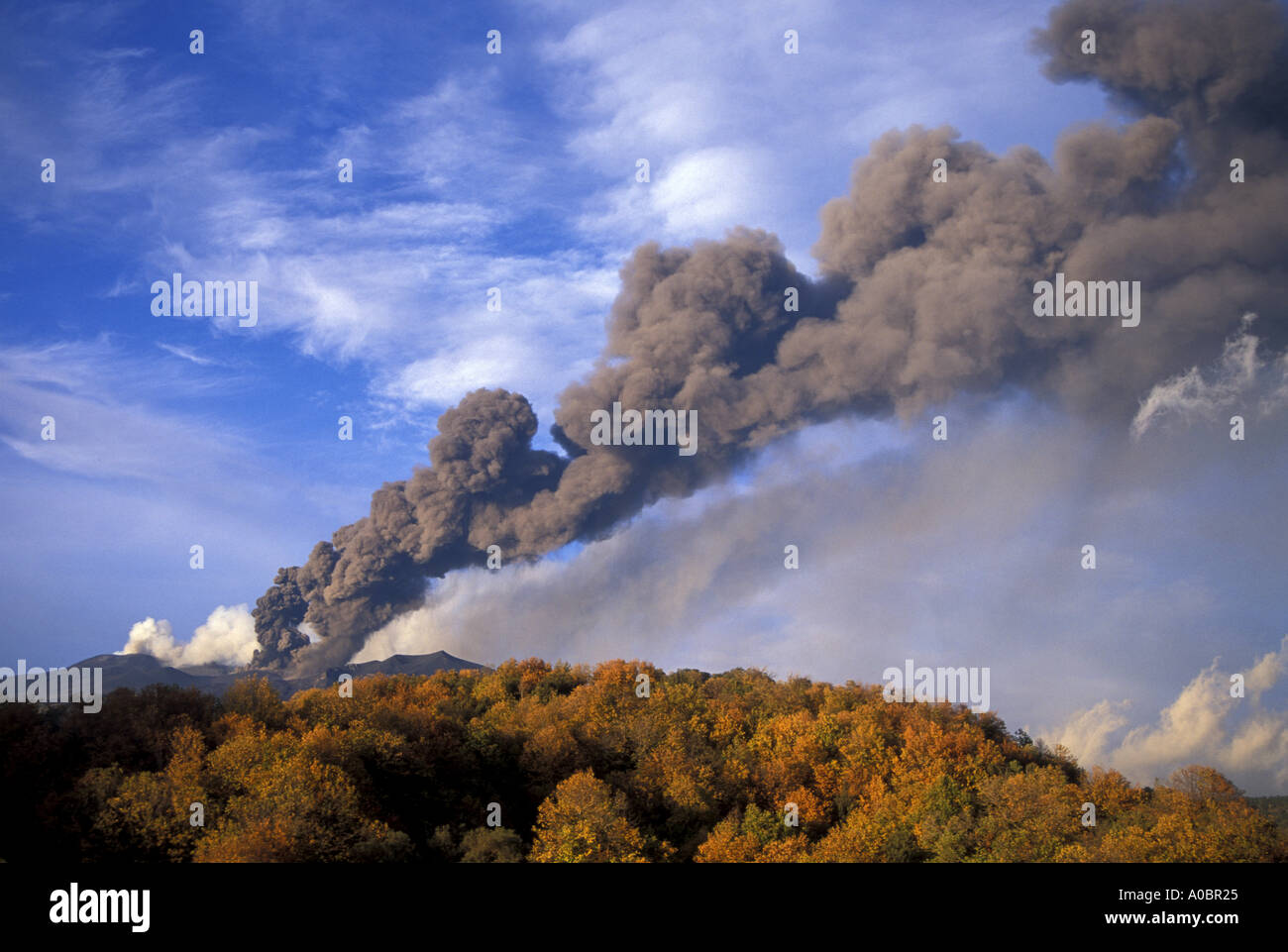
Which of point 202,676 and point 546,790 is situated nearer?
point 546,790

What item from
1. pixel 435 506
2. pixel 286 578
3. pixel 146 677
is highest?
pixel 435 506

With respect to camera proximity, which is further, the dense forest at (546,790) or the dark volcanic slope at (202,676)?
the dark volcanic slope at (202,676)

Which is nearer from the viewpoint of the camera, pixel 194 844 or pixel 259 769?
pixel 194 844

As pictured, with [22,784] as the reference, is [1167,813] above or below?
below

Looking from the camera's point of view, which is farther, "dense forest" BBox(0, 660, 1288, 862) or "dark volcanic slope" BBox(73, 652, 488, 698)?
"dark volcanic slope" BBox(73, 652, 488, 698)

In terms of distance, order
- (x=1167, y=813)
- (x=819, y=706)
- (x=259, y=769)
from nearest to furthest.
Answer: (x=259, y=769)
(x=1167, y=813)
(x=819, y=706)

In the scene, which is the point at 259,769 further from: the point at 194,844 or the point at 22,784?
the point at 22,784
